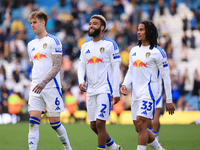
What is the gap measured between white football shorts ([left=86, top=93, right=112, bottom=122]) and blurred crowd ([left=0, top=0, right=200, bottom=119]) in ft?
37.9

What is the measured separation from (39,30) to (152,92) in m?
2.44

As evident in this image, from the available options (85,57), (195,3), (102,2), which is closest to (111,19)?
(102,2)

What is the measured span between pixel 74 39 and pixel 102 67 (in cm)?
1606

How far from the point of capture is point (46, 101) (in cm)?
695

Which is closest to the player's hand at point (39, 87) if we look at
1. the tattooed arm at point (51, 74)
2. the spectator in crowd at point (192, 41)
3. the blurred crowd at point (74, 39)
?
the tattooed arm at point (51, 74)

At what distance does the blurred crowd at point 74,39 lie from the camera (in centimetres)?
1991

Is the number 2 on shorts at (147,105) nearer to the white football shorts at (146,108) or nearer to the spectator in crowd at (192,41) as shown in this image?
the white football shorts at (146,108)

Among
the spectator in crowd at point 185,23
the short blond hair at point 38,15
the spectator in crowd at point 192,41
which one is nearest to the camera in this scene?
the short blond hair at point 38,15

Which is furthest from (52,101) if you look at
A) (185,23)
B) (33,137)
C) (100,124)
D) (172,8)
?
(172,8)

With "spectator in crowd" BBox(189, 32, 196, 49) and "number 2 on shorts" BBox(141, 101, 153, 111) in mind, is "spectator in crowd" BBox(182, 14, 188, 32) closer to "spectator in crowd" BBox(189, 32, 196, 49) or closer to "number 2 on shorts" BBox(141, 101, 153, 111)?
"spectator in crowd" BBox(189, 32, 196, 49)

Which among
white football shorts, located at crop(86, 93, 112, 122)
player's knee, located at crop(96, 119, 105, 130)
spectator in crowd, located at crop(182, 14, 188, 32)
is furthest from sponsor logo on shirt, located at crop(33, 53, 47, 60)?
spectator in crowd, located at crop(182, 14, 188, 32)

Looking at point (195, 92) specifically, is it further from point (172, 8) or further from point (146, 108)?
point (146, 108)

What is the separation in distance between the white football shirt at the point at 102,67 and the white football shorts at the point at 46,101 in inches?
22.4

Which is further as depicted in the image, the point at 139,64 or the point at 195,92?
the point at 195,92
